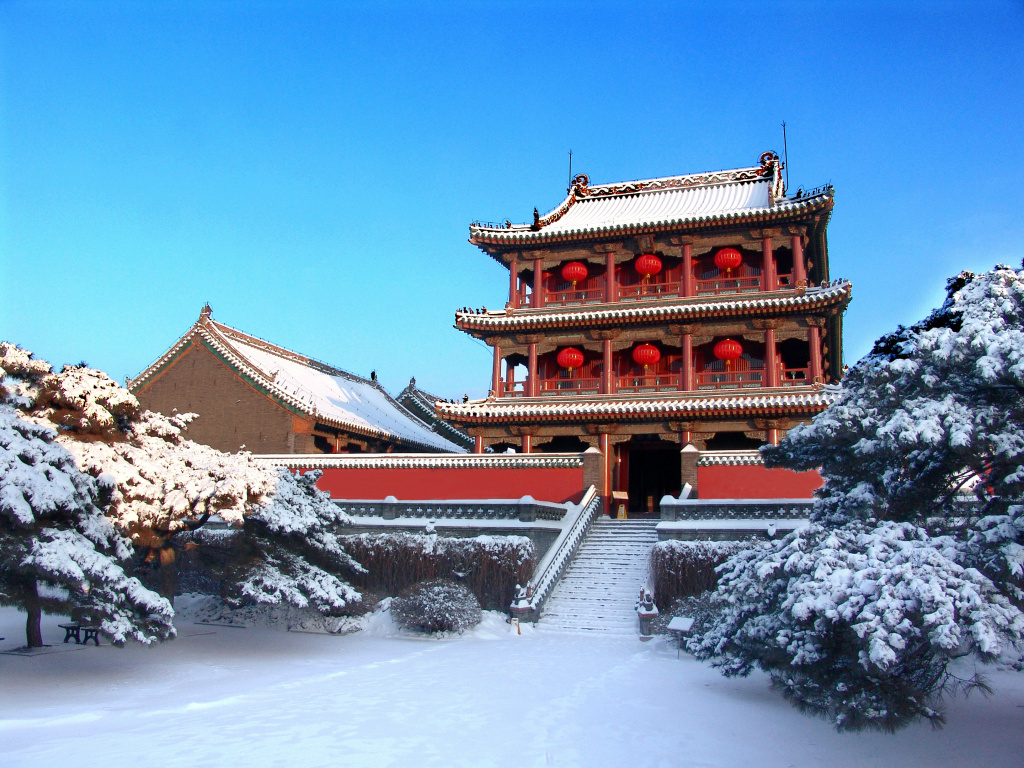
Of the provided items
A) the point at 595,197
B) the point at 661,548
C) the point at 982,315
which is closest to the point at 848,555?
the point at 982,315

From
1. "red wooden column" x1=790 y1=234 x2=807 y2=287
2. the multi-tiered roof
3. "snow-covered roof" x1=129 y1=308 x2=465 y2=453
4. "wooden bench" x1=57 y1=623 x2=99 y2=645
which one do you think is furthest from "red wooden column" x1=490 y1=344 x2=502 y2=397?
"wooden bench" x1=57 y1=623 x2=99 y2=645

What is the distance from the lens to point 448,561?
1588 centimetres

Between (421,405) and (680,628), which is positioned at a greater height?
(421,405)

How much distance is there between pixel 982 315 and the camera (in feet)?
26.5

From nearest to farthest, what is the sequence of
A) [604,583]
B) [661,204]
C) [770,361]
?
[604,583]
[770,361]
[661,204]

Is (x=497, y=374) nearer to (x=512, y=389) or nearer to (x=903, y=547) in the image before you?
(x=512, y=389)

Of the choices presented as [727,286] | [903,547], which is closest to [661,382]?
[727,286]

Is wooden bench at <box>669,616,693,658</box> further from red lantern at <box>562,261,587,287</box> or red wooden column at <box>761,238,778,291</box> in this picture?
red lantern at <box>562,261,587,287</box>

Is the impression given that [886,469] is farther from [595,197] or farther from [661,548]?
[595,197]

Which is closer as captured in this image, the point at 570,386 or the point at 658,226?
the point at 658,226

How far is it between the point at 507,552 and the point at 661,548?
2976 mm

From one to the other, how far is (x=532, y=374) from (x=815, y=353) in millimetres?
8062

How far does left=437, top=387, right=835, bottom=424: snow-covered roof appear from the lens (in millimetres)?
20625

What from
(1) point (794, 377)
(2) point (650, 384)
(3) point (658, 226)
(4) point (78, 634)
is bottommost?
(4) point (78, 634)
